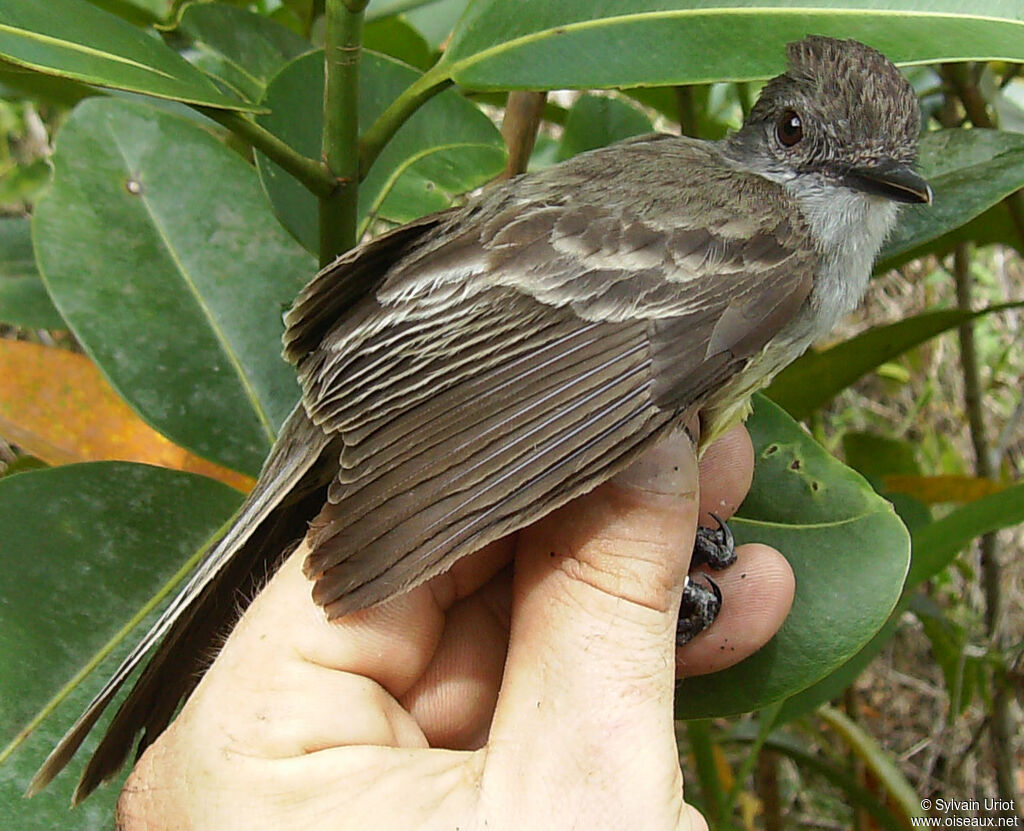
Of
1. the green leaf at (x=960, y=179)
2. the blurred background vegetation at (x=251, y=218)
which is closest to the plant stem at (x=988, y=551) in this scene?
the blurred background vegetation at (x=251, y=218)

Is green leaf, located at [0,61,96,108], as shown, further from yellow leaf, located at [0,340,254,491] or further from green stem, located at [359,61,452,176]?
green stem, located at [359,61,452,176]

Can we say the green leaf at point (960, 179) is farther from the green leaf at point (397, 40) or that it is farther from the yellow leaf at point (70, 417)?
the yellow leaf at point (70, 417)

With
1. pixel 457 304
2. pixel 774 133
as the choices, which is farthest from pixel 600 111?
pixel 457 304

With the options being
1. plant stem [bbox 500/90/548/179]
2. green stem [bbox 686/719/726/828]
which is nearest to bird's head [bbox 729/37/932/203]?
plant stem [bbox 500/90/548/179]

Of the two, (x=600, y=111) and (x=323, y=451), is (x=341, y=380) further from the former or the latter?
(x=600, y=111)

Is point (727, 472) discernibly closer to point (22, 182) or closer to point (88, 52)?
point (88, 52)
